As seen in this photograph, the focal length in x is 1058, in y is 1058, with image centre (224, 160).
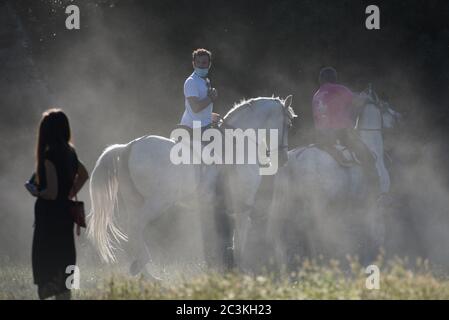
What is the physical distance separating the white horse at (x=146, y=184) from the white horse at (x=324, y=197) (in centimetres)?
131

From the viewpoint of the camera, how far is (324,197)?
16453 millimetres

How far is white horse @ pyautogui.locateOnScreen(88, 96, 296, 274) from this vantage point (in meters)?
14.7

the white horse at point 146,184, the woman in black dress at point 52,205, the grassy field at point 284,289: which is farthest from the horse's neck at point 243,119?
the woman in black dress at point 52,205

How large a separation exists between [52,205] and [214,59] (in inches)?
→ 458

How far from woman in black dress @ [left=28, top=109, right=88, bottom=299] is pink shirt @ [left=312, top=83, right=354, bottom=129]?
22.0 ft

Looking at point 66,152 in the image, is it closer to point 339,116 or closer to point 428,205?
point 339,116

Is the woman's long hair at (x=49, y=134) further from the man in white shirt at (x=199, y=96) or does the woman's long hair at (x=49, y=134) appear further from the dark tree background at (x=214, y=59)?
the dark tree background at (x=214, y=59)

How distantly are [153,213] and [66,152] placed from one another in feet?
15.0

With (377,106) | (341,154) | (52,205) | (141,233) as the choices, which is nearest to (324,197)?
(341,154)

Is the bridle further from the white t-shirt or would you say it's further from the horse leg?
the horse leg

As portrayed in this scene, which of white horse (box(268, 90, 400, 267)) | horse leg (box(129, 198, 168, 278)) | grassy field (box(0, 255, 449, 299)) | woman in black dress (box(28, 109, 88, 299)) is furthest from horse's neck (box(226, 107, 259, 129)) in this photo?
woman in black dress (box(28, 109, 88, 299))

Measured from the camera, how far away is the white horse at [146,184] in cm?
1470

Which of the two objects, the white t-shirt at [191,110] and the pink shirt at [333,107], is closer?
the white t-shirt at [191,110]

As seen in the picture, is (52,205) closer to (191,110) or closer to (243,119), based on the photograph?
(191,110)
